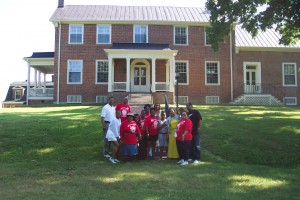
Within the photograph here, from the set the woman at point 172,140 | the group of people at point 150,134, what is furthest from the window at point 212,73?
the woman at point 172,140

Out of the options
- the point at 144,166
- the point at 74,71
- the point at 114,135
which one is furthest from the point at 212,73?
the point at 144,166

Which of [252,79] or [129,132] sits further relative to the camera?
[252,79]

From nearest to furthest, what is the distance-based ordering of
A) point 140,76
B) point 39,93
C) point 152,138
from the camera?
point 152,138
point 140,76
point 39,93

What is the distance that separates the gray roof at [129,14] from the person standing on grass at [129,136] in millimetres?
18837

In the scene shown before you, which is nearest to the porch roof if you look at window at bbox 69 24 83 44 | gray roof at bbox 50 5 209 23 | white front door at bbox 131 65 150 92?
white front door at bbox 131 65 150 92

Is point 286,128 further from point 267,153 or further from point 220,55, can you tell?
point 220,55

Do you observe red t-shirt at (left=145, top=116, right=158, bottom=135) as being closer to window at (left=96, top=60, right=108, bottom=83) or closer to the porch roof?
the porch roof

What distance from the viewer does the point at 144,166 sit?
8969mm

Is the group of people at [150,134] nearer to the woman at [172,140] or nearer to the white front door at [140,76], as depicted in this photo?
the woman at [172,140]

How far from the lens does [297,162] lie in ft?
33.8

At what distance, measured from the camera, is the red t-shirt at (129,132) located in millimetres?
9484

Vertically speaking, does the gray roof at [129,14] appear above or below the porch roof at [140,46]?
above

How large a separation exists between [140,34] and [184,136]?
1941 centimetres

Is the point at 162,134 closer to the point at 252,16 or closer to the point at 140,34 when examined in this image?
the point at 252,16
